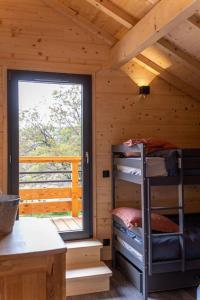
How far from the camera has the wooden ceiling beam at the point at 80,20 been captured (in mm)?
3654

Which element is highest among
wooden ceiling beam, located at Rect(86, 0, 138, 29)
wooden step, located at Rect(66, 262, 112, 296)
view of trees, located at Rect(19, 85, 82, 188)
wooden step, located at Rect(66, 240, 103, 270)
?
wooden ceiling beam, located at Rect(86, 0, 138, 29)

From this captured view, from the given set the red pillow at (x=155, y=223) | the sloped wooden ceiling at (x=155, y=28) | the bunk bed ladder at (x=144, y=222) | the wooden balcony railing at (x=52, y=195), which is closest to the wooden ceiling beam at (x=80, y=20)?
the sloped wooden ceiling at (x=155, y=28)

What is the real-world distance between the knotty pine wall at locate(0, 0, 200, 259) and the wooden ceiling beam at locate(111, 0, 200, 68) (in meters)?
0.38

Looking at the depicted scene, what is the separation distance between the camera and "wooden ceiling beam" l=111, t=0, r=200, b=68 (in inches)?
92.8

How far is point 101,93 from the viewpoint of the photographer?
387 centimetres

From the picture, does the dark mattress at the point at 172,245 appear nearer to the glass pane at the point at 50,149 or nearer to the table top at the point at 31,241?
the glass pane at the point at 50,149

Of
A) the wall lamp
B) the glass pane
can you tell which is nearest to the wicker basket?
the glass pane

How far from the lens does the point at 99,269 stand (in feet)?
10.8

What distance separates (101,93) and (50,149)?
0.94 m

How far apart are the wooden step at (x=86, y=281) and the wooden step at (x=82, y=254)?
17 cm

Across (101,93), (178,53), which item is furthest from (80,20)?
(178,53)

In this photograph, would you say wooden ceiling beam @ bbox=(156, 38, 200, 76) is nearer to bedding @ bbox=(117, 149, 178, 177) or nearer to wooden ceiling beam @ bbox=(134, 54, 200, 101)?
wooden ceiling beam @ bbox=(134, 54, 200, 101)

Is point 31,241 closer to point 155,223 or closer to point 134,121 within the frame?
point 155,223

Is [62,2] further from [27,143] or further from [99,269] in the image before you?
[99,269]
